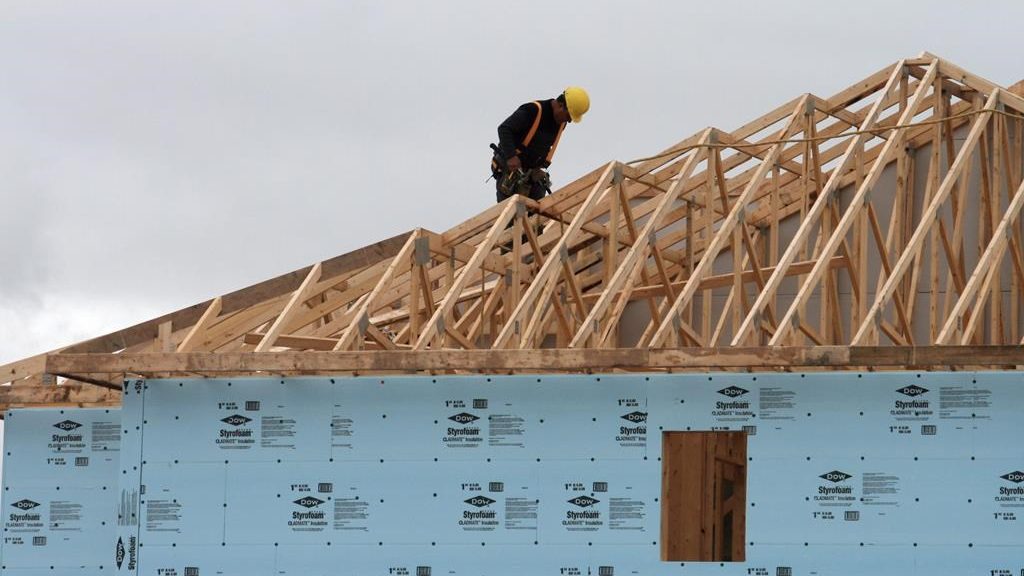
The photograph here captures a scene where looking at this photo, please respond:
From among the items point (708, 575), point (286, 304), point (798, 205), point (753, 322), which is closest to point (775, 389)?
point (753, 322)

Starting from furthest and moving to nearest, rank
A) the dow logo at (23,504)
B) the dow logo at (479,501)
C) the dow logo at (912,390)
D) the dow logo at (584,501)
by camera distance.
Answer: the dow logo at (23,504) < the dow logo at (479,501) < the dow logo at (584,501) < the dow logo at (912,390)

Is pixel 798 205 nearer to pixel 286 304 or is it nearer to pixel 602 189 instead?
pixel 602 189

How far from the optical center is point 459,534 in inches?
718

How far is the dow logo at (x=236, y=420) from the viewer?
61.6ft

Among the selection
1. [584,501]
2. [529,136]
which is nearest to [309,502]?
[584,501]

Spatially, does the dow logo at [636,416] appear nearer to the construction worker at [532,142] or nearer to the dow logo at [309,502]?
the dow logo at [309,502]

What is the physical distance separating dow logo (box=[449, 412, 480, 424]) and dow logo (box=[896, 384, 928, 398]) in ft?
12.9

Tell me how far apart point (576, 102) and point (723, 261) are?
3111 mm

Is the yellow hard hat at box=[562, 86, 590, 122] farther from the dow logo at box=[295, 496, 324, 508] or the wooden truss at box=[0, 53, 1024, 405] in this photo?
the dow logo at box=[295, 496, 324, 508]

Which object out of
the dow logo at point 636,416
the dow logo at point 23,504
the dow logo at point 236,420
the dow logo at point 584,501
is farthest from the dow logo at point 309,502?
the dow logo at point 23,504

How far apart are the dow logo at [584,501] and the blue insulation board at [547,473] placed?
2 centimetres

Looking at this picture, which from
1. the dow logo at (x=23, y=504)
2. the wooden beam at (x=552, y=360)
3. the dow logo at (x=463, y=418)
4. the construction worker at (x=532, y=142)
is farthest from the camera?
the construction worker at (x=532, y=142)

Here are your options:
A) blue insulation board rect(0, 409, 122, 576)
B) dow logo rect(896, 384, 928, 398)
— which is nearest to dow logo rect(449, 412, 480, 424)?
dow logo rect(896, 384, 928, 398)

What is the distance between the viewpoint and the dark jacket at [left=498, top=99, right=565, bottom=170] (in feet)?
73.3
